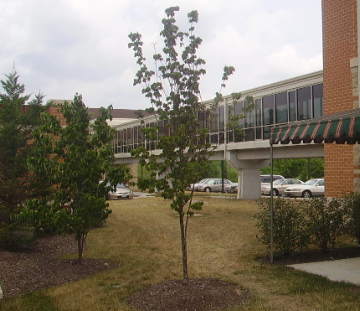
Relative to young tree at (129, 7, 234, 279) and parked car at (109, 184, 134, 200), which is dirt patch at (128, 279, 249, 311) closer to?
young tree at (129, 7, 234, 279)

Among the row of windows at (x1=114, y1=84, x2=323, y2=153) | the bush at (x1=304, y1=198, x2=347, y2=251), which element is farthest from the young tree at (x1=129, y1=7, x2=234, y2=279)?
the row of windows at (x1=114, y1=84, x2=323, y2=153)

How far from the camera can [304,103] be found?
831 inches

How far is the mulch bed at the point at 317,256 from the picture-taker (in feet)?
28.6

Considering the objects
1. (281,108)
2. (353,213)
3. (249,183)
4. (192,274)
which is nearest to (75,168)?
(192,274)

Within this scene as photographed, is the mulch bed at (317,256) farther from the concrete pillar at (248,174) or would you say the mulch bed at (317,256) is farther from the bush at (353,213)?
the concrete pillar at (248,174)

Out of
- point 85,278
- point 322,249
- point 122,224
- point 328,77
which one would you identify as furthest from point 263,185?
point 85,278

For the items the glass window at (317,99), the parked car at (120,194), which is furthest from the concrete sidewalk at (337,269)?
the parked car at (120,194)

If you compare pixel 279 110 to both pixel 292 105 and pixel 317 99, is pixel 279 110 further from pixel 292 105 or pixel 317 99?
pixel 317 99

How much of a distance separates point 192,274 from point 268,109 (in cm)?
1668

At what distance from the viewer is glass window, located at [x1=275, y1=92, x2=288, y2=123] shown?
73.4 feet

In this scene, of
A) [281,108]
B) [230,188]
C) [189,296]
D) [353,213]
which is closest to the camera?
[189,296]

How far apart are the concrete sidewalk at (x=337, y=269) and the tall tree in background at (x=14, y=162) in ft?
19.7

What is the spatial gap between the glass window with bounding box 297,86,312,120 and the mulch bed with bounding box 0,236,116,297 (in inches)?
560

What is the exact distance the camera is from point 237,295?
6.43 metres
